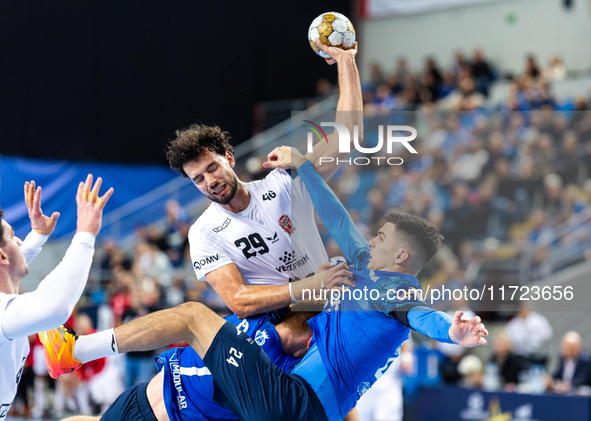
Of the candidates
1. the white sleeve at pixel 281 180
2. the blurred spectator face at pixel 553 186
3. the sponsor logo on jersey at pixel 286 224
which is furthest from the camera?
the blurred spectator face at pixel 553 186

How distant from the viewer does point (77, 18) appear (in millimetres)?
7129

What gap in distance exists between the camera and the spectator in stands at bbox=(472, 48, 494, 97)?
18.5m

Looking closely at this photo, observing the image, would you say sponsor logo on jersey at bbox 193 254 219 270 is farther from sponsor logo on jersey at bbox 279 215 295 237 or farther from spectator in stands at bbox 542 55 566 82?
spectator in stands at bbox 542 55 566 82

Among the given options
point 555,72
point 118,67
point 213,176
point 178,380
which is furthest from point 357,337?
point 555,72

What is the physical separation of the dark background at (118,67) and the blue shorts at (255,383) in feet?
8.06

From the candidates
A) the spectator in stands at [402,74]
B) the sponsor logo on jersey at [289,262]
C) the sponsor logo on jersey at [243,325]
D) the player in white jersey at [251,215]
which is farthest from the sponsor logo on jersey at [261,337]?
the spectator in stands at [402,74]

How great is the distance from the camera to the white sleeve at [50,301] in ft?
13.1

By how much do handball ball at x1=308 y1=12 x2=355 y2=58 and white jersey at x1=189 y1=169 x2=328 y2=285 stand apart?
1.27 meters

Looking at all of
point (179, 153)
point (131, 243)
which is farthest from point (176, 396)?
point (131, 243)

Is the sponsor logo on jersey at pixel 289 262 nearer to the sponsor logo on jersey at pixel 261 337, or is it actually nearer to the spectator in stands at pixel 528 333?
the sponsor logo on jersey at pixel 261 337

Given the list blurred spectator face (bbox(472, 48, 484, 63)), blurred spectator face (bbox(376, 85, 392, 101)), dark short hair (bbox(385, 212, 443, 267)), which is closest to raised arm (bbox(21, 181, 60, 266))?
dark short hair (bbox(385, 212, 443, 267))

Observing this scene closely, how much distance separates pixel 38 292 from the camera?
406cm

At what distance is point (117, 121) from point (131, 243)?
32.1 feet

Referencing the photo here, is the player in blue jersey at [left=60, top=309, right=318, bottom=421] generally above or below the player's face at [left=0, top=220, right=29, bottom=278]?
below
